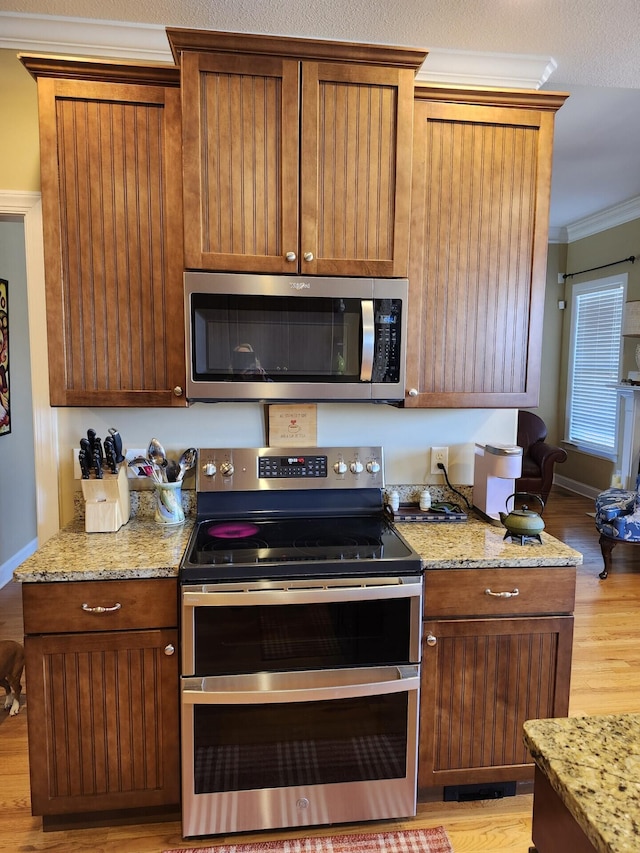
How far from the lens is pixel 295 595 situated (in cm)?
163

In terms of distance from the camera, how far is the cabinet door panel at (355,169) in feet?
5.92

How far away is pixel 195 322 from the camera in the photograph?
182 centimetres

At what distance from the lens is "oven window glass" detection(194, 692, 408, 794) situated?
5.45 feet

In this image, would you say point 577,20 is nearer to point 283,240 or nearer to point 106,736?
point 283,240

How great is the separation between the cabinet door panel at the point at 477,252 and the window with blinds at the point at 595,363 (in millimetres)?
4174

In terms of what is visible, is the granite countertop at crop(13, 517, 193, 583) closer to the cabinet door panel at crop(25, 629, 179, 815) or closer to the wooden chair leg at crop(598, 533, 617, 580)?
the cabinet door panel at crop(25, 629, 179, 815)

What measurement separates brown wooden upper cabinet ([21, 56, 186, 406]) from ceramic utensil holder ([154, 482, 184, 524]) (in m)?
0.33

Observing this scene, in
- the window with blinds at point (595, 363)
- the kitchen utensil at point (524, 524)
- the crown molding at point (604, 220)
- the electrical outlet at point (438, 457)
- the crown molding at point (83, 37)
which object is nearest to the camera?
the kitchen utensil at point (524, 524)

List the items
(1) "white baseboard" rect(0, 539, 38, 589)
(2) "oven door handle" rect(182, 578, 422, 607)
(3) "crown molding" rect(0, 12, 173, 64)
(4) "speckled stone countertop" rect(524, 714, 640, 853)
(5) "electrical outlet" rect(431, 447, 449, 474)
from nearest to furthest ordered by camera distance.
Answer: (4) "speckled stone countertop" rect(524, 714, 640, 853) → (2) "oven door handle" rect(182, 578, 422, 607) → (3) "crown molding" rect(0, 12, 173, 64) → (5) "electrical outlet" rect(431, 447, 449, 474) → (1) "white baseboard" rect(0, 539, 38, 589)

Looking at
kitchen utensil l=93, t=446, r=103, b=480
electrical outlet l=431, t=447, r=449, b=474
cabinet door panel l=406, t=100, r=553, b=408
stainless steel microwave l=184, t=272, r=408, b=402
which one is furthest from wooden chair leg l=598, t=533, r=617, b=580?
kitchen utensil l=93, t=446, r=103, b=480

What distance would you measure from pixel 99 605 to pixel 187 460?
24.9 inches

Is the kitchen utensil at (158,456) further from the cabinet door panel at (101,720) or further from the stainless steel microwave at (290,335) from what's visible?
the cabinet door panel at (101,720)

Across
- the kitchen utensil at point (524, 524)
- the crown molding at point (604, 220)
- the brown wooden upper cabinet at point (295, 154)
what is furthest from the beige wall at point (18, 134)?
the crown molding at point (604, 220)

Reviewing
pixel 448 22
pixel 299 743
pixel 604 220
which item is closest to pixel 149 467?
pixel 299 743
